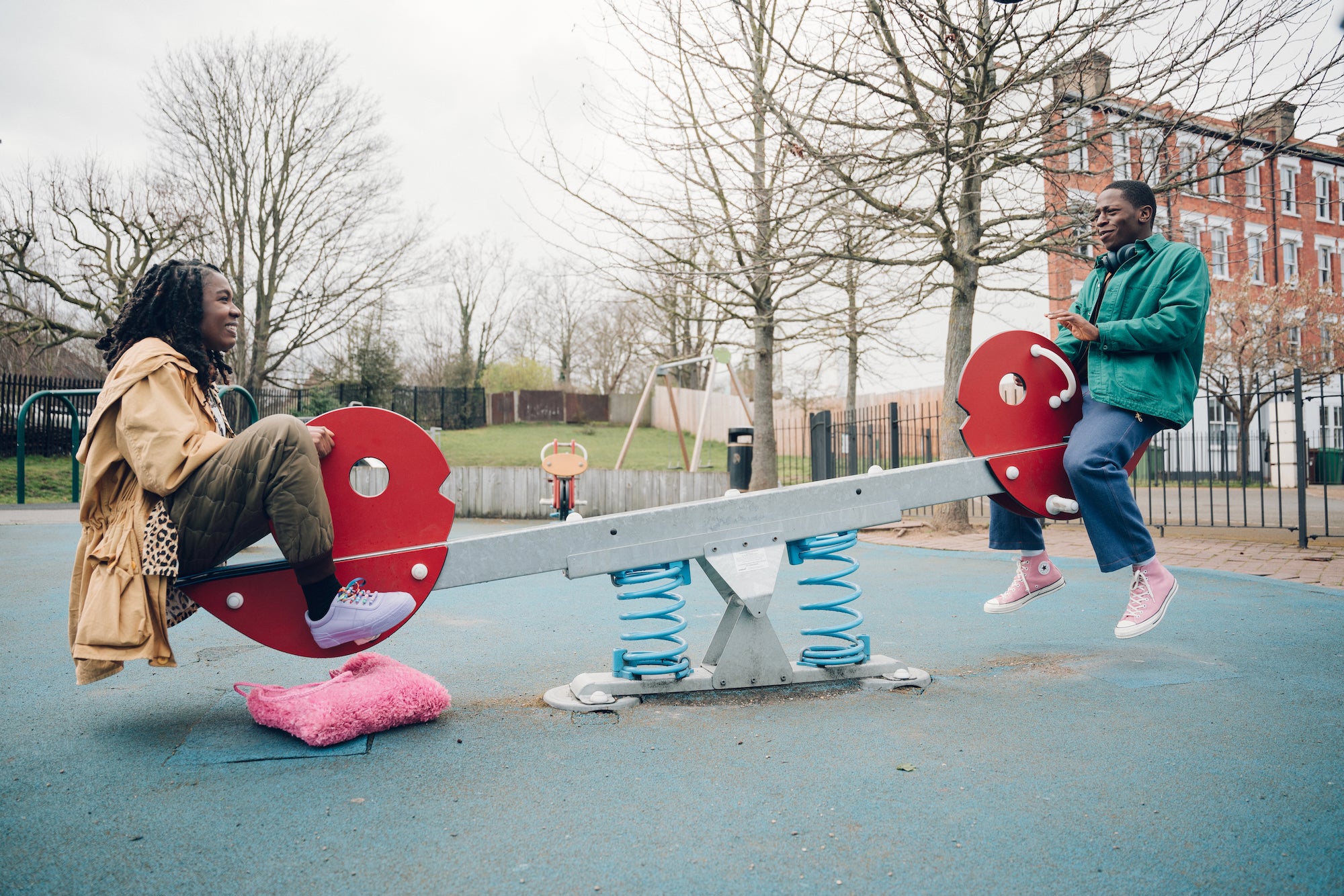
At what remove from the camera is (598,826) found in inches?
82.3

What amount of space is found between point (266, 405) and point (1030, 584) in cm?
2731

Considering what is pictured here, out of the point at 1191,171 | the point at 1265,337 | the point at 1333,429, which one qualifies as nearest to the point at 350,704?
the point at 1191,171

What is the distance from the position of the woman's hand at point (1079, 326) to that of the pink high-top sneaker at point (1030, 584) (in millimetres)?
1037

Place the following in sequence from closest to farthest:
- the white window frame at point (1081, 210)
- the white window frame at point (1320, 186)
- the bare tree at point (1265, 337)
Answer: the white window frame at point (1081, 210) < the bare tree at point (1265, 337) < the white window frame at point (1320, 186)

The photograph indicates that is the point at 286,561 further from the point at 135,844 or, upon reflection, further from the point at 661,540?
the point at 661,540

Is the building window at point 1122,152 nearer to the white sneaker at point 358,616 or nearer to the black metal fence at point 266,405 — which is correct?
the white sneaker at point 358,616

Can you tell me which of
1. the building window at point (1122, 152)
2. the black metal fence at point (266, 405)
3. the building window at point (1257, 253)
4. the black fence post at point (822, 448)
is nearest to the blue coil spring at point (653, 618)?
the building window at point (1122, 152)

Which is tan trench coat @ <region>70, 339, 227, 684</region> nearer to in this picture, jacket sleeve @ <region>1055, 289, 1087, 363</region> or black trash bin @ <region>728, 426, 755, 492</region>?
jacket sleeve @ <region>1055, 289, 1087, 363</region>

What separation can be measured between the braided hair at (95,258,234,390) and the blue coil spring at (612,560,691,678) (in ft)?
5.72

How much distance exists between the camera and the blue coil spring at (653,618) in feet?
10.7

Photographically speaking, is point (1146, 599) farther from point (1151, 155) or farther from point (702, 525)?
point (1151, 155)

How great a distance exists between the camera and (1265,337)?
22391mm

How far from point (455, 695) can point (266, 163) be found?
84.4 feet

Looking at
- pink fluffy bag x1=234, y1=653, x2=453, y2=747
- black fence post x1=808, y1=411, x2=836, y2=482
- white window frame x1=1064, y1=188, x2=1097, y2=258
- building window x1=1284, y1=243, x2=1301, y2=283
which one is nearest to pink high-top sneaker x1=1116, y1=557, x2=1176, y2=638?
pink fluffy bag x1=234, y1=653, x2=453, y2=747
